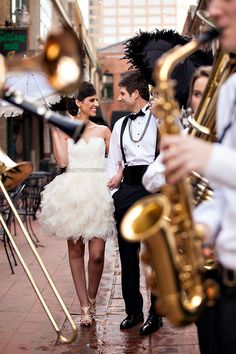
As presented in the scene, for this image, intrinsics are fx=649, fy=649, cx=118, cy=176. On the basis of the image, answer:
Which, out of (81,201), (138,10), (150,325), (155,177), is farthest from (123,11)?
(155,177)

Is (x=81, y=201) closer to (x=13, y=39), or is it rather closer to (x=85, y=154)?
(x=85, y=154)

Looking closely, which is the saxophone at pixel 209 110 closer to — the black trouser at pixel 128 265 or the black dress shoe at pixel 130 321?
the black trouser at pixel 128 265

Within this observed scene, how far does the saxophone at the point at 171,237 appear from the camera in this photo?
2.00 metres

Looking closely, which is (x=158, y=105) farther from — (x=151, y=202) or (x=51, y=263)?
(x=51, y=263)

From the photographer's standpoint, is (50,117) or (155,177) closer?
(50,117)

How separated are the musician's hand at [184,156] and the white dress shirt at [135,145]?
9.12 feet

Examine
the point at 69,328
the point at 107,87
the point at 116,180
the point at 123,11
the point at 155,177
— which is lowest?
the point at 107,87

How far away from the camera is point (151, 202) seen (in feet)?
6.88

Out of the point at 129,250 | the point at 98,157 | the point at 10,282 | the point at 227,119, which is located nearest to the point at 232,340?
the point at 227,119

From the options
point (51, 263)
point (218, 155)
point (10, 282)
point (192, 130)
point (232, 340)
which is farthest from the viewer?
point (51, 263)

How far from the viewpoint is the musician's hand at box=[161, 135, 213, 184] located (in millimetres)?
1897

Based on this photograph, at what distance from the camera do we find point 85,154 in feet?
16.6

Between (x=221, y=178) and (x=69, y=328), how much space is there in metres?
3.32

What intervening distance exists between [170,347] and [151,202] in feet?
8.62
